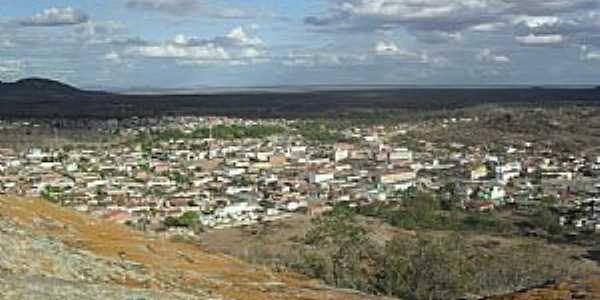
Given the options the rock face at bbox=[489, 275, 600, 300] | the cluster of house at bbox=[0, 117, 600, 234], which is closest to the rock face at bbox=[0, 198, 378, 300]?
the rock face at bbox=[489, 275, 600, 300]

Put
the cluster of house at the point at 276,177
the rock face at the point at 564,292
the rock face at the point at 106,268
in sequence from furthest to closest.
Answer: the cluster of house at the point at 276,177 → the rock face at the point at 564,292 → the rock face at the point at 106,268

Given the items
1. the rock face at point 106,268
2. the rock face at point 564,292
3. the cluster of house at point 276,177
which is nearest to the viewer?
the rock face at point 106,268

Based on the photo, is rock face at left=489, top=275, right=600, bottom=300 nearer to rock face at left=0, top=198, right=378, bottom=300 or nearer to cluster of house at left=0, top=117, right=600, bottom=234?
rock face at left=0, top=198, right=378, bottom=300

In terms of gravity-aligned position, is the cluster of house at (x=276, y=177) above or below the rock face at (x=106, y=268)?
below

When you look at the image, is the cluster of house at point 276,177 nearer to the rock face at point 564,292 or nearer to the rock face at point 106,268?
the rock face at point 106,268

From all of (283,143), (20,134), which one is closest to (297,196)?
(283,143)

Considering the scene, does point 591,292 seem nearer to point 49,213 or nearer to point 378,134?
point 49,213

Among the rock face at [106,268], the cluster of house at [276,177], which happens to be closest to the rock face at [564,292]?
the rock face at [106,268]
